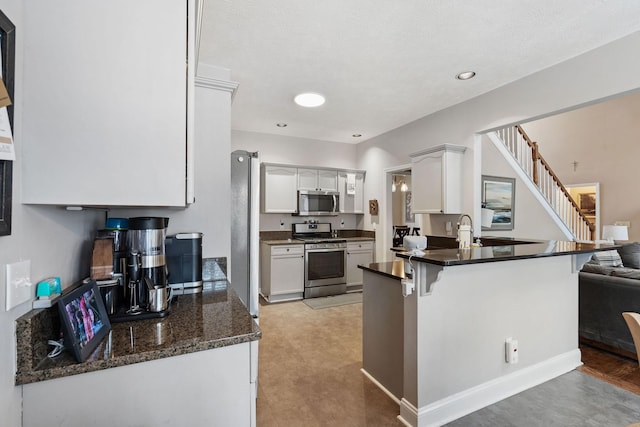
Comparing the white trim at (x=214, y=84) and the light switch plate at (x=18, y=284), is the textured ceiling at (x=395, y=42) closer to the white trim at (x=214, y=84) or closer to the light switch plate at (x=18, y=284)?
the white trim at (x=214, y=84)

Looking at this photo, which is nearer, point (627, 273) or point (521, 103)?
point (627, 273)

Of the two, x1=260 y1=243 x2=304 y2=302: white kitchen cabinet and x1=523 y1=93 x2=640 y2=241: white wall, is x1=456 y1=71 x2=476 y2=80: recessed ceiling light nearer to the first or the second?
x1=260 y1=243 x2=304 y2=302: white kitchen cabinet

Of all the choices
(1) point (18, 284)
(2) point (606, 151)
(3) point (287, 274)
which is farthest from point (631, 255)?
(1) point (18, 284)

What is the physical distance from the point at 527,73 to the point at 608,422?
2.78 meters

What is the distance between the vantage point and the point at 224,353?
1074mm

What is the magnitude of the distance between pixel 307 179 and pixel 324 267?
4.86 ft

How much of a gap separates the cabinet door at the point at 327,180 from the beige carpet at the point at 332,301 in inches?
71.0

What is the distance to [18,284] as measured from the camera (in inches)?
32.6

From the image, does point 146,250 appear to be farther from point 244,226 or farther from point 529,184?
point 529,184

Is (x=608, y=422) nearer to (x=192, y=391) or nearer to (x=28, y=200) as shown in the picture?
(x=192, y=391)

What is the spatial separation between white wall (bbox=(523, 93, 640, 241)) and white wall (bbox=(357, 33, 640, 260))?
2.55 m

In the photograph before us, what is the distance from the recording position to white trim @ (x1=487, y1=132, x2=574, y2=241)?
4152mm

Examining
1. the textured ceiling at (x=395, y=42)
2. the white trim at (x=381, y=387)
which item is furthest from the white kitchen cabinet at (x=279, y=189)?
the white trim at (x=381, y=387)

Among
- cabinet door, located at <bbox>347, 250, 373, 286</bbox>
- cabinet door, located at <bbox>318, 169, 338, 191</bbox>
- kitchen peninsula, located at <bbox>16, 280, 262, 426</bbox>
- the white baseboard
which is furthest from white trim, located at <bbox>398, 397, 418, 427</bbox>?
cabinet door, located at <bbox>318, 169, 338, 191</bbox>
